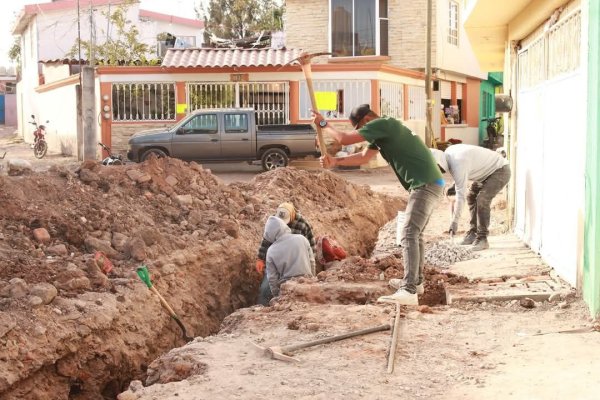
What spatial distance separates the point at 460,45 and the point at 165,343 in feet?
87.6

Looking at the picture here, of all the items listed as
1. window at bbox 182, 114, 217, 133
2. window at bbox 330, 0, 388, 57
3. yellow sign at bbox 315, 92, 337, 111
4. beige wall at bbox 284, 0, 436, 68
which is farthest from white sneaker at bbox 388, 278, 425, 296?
beige wall at bbox 284, 0, 436, 68

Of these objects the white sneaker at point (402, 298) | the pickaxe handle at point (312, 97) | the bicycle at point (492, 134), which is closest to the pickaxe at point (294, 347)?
the white sneaker at point (402, 298)

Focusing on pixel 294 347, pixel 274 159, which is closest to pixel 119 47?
pixel 274 159

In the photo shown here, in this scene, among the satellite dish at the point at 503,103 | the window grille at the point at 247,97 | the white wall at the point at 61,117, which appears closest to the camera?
the satellite dish at the point at 503,103

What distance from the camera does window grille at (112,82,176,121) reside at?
24.9 m

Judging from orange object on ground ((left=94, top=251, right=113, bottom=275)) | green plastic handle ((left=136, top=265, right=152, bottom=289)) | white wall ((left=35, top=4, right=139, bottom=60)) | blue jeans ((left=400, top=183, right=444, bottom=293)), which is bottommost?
green plastic handle ((left=136, top=265, right=152, bottom=289))

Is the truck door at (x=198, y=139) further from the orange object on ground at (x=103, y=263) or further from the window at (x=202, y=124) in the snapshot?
the orange object on ground at (x=103, y=263)

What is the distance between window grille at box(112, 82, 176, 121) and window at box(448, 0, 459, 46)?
1168 cm

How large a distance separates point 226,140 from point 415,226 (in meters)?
15.0

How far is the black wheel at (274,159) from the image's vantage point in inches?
891

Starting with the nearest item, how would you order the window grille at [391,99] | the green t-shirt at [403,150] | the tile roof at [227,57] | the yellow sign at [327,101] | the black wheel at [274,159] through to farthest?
the green t-shirt at [403,150], the black wheel at [274,159], the yellow sign at [327,101], the tile roof at [227,57], the window grille at [391,99]

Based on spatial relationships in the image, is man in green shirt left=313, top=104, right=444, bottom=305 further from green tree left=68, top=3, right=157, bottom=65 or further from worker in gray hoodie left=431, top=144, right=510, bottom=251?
green tree left=68, top=3, right=157, bottom=65

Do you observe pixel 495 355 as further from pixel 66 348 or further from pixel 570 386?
pixel 66 348

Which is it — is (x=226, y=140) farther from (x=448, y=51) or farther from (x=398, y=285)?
(x=398, y=285)
